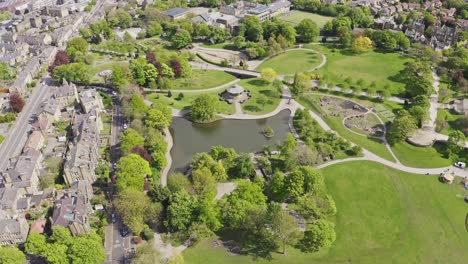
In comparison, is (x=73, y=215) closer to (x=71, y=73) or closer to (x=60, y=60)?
(x=71, y=73)

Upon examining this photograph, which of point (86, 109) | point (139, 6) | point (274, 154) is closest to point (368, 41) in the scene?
point (274, 154)

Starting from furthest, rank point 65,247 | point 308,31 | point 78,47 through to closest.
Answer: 1. point 308,31
2. point 78,47
3. point 65,247

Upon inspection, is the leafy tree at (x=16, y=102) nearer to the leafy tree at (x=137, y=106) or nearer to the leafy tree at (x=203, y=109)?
the leafy tree at (x=137, y=106)

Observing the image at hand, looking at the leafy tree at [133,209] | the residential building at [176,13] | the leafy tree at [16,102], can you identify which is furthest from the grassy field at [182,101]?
the residential building at [176,13]

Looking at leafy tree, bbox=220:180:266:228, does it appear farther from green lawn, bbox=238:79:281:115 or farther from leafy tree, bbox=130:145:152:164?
green lawn, bbox=238:79:281:115

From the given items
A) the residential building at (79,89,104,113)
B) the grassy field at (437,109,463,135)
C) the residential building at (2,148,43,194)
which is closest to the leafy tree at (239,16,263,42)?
Answer: the residential building at (79,89,104,113)

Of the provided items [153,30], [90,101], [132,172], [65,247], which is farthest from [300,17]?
[65,247]
